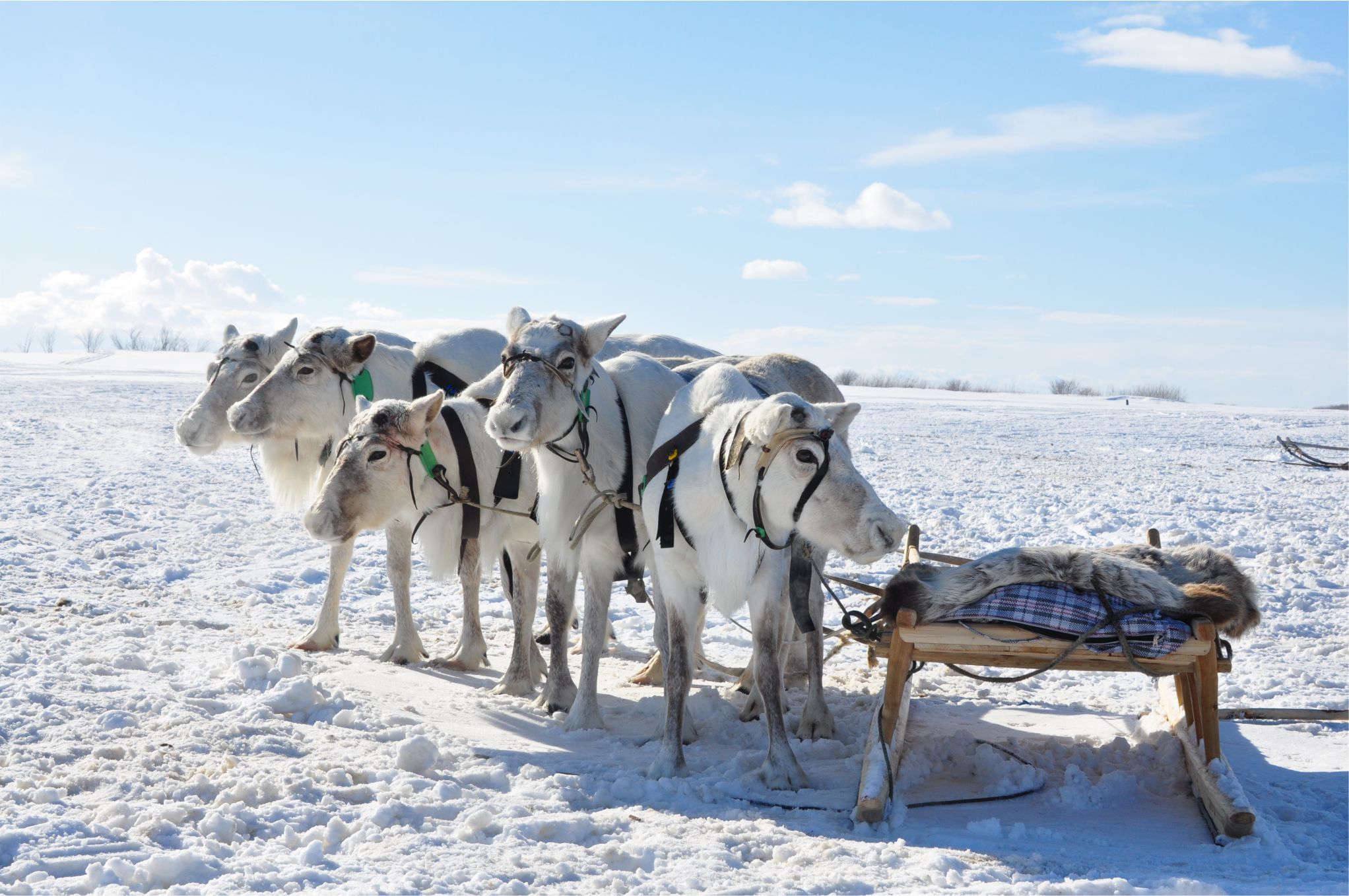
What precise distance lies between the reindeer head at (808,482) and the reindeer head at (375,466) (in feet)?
7.73

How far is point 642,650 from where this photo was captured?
8125 mm

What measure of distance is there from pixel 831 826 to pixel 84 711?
3.46m

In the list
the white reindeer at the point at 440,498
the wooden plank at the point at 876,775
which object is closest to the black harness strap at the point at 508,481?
the white reindeer at the point at 440,498

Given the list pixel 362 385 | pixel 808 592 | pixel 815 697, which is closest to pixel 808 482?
pixel 808 592

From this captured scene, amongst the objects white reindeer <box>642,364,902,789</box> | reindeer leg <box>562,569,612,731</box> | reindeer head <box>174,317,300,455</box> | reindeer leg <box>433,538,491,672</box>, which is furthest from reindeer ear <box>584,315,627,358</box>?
reindeer head <box>174,317,300,455</box>

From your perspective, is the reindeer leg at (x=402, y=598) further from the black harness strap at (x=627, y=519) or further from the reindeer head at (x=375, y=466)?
the black harness strap at (x=627, y=519)

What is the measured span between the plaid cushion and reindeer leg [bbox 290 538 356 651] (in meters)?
4.38

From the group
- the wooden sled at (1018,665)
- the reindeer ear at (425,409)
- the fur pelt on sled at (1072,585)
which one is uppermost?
the reindeer ear at (425,409)

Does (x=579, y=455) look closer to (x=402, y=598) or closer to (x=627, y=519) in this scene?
(x=627, y=519)

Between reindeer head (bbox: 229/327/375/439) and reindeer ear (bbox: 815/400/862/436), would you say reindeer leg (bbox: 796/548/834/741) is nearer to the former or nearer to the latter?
reindeer ear (bbox: 815/400/862/436)

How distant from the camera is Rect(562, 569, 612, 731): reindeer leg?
19.3ft

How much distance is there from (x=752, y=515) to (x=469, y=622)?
299cm

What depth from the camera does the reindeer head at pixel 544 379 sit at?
17.7 feet

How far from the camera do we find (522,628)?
6711mm
